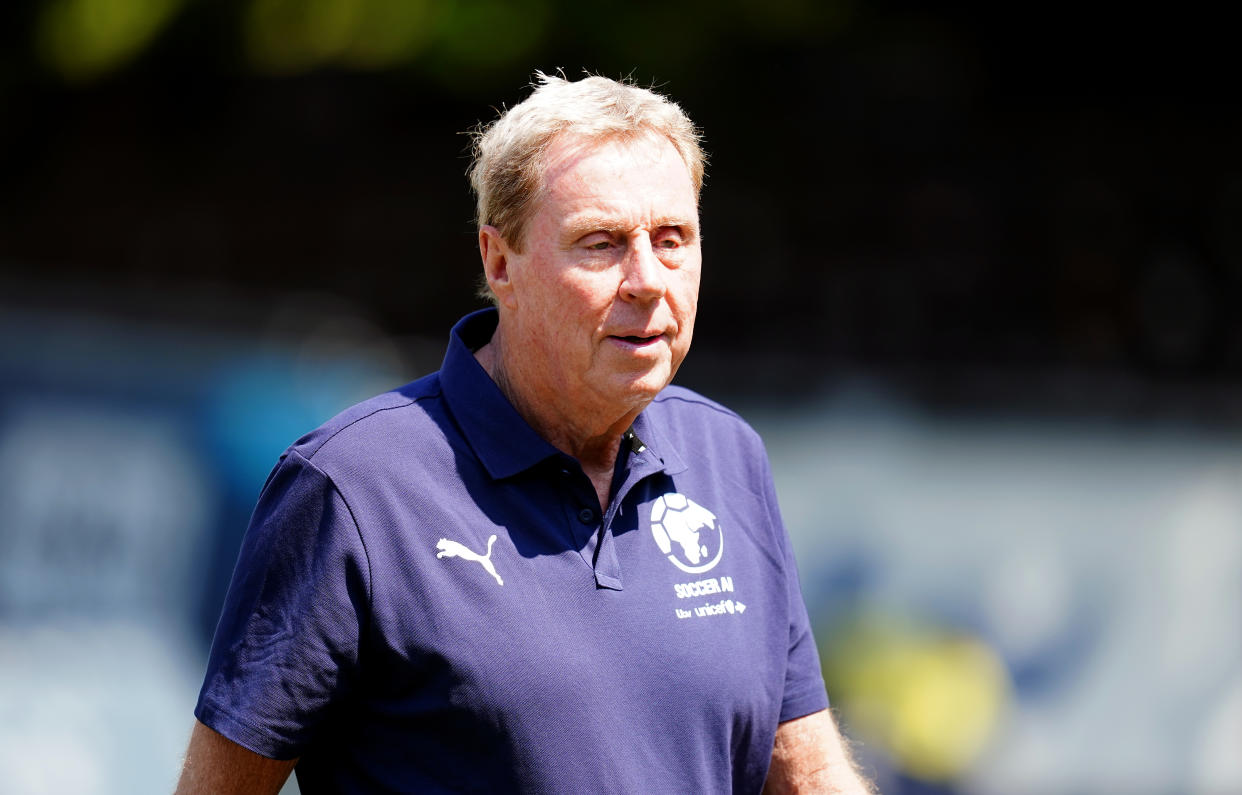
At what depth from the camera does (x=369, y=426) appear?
2.04m

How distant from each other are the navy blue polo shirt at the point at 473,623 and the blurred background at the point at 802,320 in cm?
305

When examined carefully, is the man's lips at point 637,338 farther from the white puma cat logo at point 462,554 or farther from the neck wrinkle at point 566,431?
the white puma cat logo at point 462,554

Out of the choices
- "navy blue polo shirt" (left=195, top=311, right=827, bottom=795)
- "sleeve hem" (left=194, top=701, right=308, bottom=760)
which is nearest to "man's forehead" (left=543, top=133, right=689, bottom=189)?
"navy blue polo shirt" (left=195, top=311, right=827, bottom=795)

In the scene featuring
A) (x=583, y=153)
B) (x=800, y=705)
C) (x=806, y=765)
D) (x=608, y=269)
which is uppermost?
(x=583, y=153)

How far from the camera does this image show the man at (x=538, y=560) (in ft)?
6.25

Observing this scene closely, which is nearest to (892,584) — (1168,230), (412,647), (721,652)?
(1168,230)

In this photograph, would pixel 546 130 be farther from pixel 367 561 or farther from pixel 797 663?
pixel 797 663

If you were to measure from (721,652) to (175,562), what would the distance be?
3278mm

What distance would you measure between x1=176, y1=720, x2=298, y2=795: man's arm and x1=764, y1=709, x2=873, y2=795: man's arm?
0.83 m

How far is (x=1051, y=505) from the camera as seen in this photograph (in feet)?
18.2

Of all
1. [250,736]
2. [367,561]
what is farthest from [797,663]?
[250,736]

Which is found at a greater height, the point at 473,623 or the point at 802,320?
the point at 802,320

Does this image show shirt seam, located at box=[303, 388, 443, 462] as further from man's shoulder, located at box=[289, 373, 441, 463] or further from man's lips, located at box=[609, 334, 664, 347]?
man's lips, located at box=[609, 334, 664, 347]

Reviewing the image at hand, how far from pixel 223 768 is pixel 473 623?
40 cm
